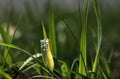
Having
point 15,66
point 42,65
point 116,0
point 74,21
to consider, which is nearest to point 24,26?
point 74,21

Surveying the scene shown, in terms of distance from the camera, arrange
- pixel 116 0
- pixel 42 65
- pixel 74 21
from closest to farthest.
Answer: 1. pixel 42 65
2. pixel 74 21
3. pixel 116 0

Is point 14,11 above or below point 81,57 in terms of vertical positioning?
below

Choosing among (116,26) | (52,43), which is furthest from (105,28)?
(52,43)

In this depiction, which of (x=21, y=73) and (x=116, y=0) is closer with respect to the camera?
(x=21, y=73)

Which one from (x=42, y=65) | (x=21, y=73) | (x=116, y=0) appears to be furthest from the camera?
(x=116, y=0)

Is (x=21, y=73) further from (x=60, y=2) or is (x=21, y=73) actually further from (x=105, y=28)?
(x=60, y=2)

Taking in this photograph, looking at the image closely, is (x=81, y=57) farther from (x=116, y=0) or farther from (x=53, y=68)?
(x=116, y=0)
